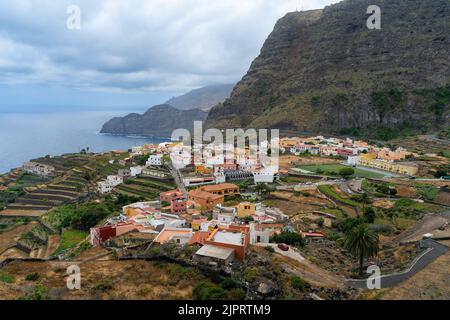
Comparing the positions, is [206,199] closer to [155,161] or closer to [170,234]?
[170,234]

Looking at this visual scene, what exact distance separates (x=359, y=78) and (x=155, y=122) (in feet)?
383

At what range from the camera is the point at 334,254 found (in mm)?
19578

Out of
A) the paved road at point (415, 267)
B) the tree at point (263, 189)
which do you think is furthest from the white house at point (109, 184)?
the paved road at point (415, 267)

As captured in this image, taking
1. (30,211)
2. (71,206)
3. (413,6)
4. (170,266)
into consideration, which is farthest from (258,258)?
(413,6)

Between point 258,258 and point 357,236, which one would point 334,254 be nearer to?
point 357,236

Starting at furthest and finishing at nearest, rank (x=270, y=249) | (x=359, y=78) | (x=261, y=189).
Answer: (x=359, y=78) → (x=261, y=189) → (x=270, y=249)

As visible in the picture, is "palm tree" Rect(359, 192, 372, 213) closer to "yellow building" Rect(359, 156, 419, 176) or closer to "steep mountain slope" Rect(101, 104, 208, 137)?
"yellow building" Rect(359, 156, 419, 176)

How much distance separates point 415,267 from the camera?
15.3m

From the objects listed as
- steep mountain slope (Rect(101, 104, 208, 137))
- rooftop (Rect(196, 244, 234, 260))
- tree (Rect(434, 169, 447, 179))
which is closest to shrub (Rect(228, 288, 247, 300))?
rooftop (Rect(196, 244, 234, 260))

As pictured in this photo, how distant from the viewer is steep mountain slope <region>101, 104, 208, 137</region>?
174 metres

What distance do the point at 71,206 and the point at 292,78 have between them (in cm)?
7210

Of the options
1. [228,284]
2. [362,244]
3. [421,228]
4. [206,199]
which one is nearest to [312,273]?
[362,244]

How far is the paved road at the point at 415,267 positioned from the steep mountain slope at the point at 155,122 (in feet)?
503

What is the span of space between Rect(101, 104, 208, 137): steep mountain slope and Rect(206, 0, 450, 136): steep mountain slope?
75529mm
